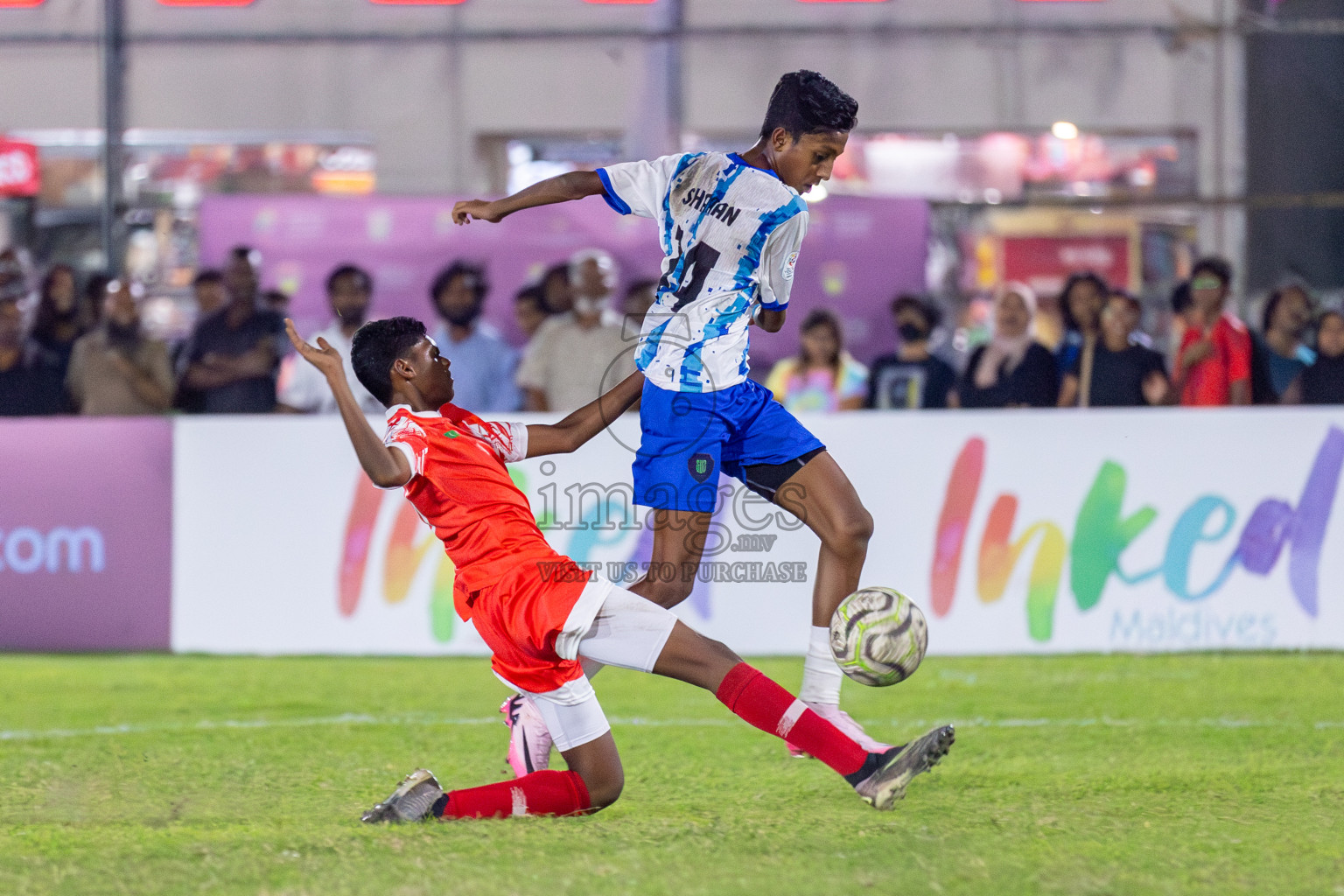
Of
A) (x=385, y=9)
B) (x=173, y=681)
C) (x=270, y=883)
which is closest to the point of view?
(x=270, y=883)

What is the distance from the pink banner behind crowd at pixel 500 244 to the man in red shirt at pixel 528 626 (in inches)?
248

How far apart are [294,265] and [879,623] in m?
7.25

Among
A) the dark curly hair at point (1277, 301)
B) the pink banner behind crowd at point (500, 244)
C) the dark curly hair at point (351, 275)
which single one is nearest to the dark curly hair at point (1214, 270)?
the dark curly hair at point (1277, 301)

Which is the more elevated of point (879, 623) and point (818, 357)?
point (818, 357)

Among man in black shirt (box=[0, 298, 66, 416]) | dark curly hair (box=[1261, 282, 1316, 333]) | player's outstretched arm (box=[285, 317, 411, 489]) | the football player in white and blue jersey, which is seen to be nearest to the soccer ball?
the football player in white and blue jersey

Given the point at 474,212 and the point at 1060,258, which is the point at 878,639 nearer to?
the point at 474,212

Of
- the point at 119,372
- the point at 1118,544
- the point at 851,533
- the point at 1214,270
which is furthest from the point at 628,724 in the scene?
the point at 1214,270

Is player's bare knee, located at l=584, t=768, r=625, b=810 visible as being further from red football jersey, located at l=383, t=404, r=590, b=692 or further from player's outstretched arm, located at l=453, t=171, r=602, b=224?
player's outstretched arm, located at l=453, t=171, r=602, b=224

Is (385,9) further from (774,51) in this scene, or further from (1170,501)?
(1170,501)

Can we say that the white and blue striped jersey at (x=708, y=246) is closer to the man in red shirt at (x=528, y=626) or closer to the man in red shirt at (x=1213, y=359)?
the man in red shirt at (x=528, y=626)

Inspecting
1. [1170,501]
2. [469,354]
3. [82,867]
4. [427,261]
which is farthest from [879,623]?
[427,261]

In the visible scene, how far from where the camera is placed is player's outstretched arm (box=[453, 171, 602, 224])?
447cm

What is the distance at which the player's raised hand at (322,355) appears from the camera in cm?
394

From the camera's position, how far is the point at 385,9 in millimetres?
13023
